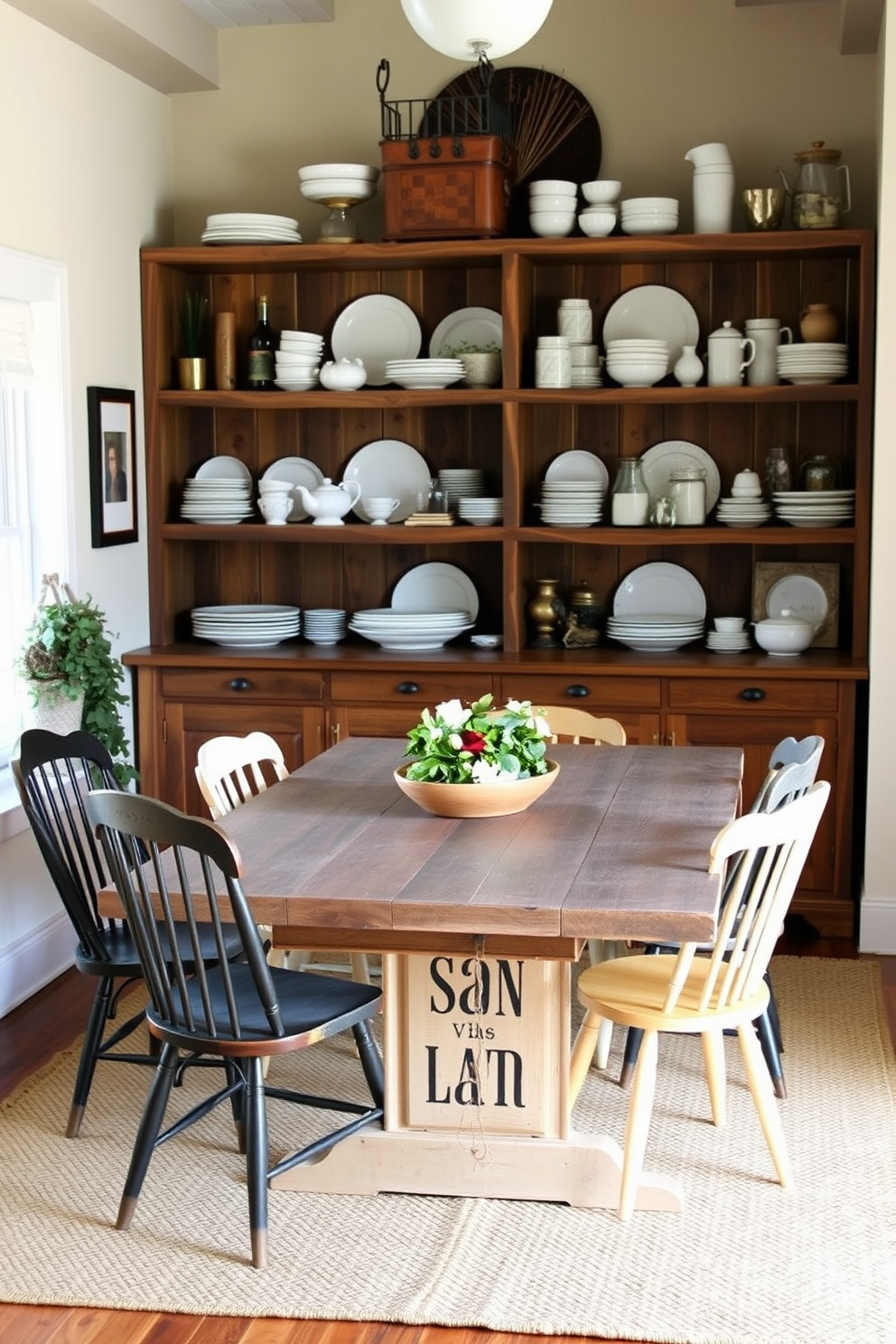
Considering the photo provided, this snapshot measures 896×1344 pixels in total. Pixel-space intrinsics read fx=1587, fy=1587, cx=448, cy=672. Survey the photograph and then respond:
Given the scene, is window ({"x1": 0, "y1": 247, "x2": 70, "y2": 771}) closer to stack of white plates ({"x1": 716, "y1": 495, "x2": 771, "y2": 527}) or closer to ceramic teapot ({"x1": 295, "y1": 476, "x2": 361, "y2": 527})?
ceramic teapot ({"x1": 295, "y1": 476, "x2": 361, "y2": 527})

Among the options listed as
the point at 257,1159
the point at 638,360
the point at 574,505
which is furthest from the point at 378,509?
the point at 257,1159

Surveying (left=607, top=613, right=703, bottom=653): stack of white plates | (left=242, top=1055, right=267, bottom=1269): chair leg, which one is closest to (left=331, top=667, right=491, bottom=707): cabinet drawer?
(left=607, top=613, right=703, bottom=653): stack of white plates

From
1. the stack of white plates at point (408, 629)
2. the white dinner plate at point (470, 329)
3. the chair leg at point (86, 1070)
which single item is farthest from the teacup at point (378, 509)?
the chair leg at point (86, 1070)

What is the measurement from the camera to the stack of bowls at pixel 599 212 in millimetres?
4938

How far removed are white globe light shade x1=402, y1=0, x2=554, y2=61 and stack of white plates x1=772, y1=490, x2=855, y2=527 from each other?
7.73ft

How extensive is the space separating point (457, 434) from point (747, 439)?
98cm

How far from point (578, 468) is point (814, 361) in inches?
34.6

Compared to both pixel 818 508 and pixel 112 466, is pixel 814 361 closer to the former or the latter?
pixel 818 508

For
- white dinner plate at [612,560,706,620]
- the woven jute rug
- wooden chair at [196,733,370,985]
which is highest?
white dinner plate at [612,560,706,620]

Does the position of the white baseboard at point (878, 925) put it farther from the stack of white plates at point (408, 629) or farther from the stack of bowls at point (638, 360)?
the stack of bowls at point (638, 360)

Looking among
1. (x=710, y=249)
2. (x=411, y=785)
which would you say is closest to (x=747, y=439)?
(x=710, y=249)

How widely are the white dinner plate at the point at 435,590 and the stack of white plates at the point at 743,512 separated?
91 cm

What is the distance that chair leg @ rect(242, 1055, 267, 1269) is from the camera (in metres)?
2.83

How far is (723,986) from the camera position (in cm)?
292
